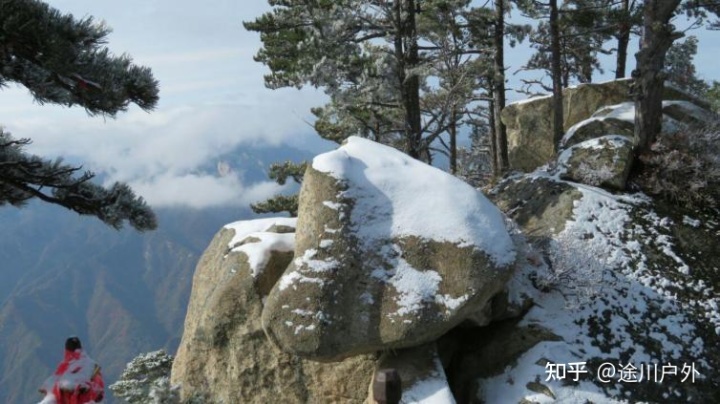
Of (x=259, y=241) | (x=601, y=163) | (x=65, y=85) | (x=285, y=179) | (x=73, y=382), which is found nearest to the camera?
(x=65, y=85)

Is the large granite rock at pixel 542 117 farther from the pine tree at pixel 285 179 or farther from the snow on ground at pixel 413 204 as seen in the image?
the snow on ground at pixel 413 204

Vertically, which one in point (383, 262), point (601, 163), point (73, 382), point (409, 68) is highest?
point (409, 68)

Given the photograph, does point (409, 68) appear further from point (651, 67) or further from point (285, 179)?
point (285, 179)

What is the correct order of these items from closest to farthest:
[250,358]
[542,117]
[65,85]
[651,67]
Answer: [65,85] < [250,358] < [651,67] < [542,117]

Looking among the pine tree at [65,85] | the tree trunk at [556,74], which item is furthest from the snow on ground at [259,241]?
the tree trunk at [556,74]

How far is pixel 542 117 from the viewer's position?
20.8m

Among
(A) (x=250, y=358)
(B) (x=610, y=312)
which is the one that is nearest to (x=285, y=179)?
(A) (x=250, y=358)

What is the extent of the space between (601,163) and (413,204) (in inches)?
223

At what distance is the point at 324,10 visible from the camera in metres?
14.9

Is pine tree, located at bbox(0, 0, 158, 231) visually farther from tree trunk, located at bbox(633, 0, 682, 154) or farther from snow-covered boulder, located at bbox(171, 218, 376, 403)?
tree trunk, located at bbox(633, 0, 682, 154)

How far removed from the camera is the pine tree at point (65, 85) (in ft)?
14.8

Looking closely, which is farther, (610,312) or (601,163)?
(601,163)

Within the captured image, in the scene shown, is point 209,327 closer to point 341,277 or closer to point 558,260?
point 341,277

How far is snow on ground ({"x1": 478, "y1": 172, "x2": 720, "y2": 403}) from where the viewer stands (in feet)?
27.5
